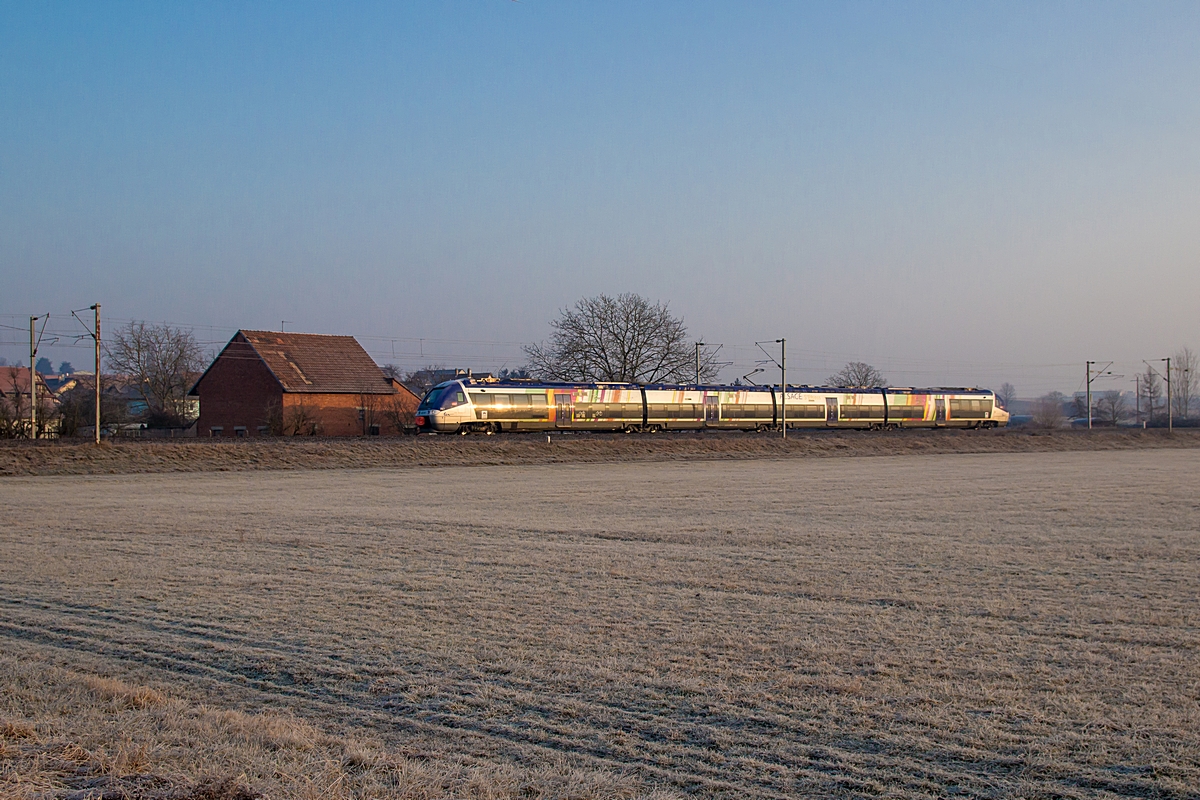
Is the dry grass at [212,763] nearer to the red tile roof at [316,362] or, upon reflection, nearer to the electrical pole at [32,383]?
the electrical pole at [32,383]

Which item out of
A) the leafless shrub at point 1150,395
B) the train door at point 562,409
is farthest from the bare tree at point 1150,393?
the train door at point 562,409

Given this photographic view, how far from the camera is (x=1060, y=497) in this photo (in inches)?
1000

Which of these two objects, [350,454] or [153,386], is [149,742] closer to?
[350,454]

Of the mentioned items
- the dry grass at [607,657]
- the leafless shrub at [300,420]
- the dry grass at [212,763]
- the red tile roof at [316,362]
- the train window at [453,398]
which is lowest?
the dry grass at [607,657]

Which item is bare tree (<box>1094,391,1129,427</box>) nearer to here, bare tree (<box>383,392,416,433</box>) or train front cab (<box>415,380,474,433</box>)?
bare tree (<box>383,392,416,433</box>)

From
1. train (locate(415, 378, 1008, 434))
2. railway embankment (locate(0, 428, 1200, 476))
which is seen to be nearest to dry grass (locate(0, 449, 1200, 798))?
railway embankment (locate(0, 428, 1200, 476))

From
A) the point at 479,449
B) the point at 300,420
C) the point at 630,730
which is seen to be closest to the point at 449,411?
the point at 479,449

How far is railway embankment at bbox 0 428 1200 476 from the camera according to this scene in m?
33.7

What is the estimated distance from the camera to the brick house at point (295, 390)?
187 feet

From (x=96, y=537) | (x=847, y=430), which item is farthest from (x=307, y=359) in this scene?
(x=96, y=537)

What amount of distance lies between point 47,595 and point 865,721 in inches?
366

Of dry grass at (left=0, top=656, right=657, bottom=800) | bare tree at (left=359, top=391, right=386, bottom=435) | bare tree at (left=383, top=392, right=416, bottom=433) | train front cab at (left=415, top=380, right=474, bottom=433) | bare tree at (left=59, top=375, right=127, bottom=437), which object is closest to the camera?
dry grass at (left=0, top=656, right=657, bottom=800)

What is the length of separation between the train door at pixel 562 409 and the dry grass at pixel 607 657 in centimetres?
2947

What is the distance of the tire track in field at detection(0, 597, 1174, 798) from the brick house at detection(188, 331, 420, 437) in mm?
47925
